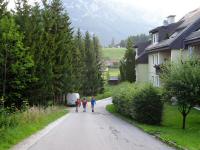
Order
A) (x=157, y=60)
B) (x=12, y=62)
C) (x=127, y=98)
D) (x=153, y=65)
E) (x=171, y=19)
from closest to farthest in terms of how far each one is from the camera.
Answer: (x=12, y=62) < (x=127, y=98) < (x=157, y=60) < (x=153, y=65) < (x=171, y=19)

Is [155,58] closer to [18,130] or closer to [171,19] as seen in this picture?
[171,19]

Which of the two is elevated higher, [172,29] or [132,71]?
[172,29]

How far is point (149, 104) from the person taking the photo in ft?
89.8

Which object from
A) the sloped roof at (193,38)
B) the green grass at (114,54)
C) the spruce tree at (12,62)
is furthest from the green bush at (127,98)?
the green grass at (114,54)

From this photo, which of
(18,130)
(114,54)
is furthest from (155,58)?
(114,54)

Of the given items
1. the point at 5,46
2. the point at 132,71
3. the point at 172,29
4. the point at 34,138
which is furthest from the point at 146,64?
the point at 34,138

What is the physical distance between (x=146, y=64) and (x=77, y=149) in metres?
54.5

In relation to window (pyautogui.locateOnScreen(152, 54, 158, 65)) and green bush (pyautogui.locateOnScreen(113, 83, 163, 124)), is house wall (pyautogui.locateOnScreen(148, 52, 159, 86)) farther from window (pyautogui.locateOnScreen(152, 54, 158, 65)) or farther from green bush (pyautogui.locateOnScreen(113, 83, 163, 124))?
green bush (pyautogui.locateOnScreen(113, 83, 163, 124))

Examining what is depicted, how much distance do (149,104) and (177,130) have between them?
16.1ft

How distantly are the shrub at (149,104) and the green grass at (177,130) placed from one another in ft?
2.36

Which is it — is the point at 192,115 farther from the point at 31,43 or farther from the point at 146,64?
the point at 146,64

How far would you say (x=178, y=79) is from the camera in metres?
23.8

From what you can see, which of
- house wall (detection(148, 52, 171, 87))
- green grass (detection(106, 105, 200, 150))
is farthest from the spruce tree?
house wall (detection(148, 52, 171, 87))

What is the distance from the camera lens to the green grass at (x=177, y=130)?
16641 mm
